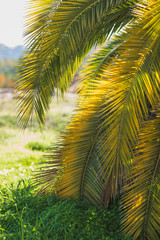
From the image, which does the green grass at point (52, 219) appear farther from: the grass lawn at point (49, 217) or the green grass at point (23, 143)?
the green grass at point (23, 143)

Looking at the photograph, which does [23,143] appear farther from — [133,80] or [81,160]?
[133,80]

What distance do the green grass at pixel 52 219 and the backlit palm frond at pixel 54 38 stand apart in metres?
1.17

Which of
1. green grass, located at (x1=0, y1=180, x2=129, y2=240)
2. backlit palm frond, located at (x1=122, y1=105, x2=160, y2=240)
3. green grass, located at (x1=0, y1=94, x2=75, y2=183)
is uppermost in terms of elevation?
backlit palm frond, located at (x1=122, y1=105, x2=160, y2=240)

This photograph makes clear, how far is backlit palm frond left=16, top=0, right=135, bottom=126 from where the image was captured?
3223 mm

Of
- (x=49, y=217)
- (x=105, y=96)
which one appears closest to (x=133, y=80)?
(x=105, y=96)

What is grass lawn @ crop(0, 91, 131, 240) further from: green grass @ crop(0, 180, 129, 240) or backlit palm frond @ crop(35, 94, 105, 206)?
backlit palm frond @ crop(35, 94, 105, 206)

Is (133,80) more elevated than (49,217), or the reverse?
(133,80)

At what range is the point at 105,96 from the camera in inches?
115

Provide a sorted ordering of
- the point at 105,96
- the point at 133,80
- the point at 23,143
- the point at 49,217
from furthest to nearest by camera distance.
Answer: the point at 23,143
the point at 49,217
the point at 105,96
the point at 133,80

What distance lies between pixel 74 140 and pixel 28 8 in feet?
5.41

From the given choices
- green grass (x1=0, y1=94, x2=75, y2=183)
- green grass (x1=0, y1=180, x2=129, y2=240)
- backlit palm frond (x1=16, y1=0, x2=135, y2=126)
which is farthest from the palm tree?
Answer: green grass (x1=0, y1=94, x2=75, y2=183)

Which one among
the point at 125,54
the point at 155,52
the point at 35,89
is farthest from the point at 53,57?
the point at 155,52

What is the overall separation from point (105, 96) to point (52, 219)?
164cm

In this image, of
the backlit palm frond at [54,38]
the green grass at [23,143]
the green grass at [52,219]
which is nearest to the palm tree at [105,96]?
the backlit palm frond at [54,38]
